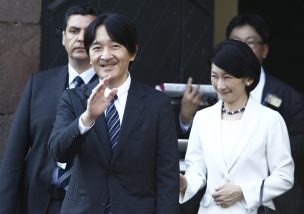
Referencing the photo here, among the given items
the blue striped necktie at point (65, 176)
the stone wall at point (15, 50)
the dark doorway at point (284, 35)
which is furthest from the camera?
the dark doorway at point (284, 35)

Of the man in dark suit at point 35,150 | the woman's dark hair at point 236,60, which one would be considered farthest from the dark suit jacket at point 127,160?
the man in dark suit at point 35,150

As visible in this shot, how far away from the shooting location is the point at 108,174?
12.8 feet

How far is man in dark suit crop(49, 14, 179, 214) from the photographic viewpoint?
389cm

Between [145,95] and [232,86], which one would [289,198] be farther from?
[145,95]

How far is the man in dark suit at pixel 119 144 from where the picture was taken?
389cm

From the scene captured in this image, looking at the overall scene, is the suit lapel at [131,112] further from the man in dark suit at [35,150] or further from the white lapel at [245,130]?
the man in dark suit at [35,150]

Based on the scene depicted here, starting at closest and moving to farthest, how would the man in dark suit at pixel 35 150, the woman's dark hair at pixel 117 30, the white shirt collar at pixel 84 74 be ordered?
the woman's dark hair at pixel 117 30 → the man in dark suit at pixel 35 150 → the white shirt collar at pixel 84 74

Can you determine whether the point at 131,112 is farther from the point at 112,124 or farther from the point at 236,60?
the point at 236,60

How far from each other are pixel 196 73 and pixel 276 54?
2384 millimetres

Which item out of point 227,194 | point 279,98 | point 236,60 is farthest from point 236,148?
point 279,98

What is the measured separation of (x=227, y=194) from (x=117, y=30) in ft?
3.41

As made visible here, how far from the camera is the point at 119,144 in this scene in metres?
3.90

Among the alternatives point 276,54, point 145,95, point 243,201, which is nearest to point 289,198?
point 243,201

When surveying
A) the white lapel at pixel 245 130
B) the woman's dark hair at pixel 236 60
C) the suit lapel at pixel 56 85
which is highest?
the woman's dark hair at pixel 236 60
